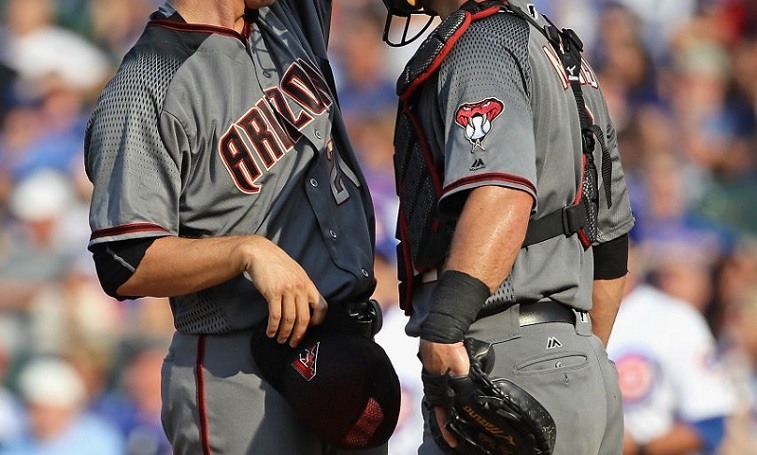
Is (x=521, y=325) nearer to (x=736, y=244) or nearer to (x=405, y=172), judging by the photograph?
(x=405, y=172)

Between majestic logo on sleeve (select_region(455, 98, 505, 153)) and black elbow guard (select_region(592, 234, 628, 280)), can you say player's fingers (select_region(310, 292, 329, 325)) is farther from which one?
black elbow guard (select_region(592, 234, 628, 280))

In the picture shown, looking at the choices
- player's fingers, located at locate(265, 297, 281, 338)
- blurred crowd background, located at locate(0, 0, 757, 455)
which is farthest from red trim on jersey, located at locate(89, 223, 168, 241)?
blurred crowd background, located at locate(0, 0, 757, 455)

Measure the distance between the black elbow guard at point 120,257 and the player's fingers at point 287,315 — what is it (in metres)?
0.37

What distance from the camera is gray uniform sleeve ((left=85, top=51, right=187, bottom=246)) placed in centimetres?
262

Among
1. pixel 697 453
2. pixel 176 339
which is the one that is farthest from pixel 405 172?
pixel 697 453

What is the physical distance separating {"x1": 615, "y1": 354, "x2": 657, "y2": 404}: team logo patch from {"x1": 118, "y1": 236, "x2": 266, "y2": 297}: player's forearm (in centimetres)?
372

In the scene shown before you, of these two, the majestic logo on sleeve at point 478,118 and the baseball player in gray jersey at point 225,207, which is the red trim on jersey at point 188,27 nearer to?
the baseball player in gray jersey at point 225,207

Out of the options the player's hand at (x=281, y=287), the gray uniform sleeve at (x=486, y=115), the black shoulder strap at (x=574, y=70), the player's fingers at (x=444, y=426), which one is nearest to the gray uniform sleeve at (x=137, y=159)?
the player's hand at (x=281, y=287)

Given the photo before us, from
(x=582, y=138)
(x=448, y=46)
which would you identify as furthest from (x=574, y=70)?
(x=448, y=46)

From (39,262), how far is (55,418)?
0.84m

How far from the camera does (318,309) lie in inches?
104

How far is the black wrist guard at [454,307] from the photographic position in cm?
233

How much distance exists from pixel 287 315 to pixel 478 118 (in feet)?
2.12

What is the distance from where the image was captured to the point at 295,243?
2854 mm
